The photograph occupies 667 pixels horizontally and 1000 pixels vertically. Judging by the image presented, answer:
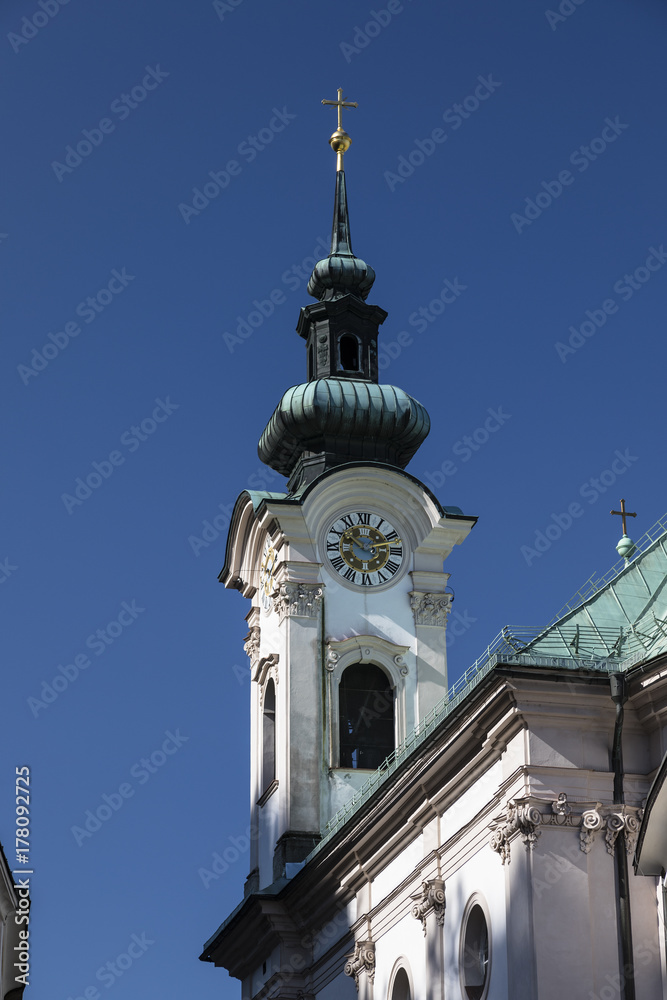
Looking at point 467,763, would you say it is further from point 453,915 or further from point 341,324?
point 341,324

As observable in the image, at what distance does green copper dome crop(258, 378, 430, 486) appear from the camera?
41.5 meters

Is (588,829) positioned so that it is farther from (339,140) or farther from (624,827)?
(339,140)

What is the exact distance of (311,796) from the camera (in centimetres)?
3744

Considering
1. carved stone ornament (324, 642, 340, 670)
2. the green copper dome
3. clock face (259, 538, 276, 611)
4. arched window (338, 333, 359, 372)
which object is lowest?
carved stone ornament (324, 642, 340, 670)

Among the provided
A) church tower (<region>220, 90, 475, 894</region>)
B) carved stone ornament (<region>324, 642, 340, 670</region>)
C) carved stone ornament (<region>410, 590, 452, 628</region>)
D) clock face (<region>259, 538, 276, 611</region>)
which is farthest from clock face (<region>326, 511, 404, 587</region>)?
carved stone ornament (<region>324, 642, 340, 670</region>)

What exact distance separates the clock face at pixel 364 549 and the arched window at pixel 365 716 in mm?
1922

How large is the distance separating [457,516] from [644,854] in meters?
17.8

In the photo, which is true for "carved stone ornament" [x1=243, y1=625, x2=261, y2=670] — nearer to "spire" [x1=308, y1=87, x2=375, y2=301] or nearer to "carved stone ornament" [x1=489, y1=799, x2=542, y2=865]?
"spire" [x1=308, y1=87, x2=375, y2=301]

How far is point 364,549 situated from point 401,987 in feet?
42.6

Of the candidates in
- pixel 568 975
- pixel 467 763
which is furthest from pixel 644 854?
pixel 467 763

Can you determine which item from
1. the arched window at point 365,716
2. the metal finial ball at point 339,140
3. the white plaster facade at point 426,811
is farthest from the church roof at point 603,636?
the metal finial ball at point 339,140

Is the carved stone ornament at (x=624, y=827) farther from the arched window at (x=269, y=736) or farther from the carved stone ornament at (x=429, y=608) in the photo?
the arched window at (x=269, y=736)

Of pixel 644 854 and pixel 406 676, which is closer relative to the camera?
pixel 644 854

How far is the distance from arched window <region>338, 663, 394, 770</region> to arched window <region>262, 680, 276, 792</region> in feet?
5.71
